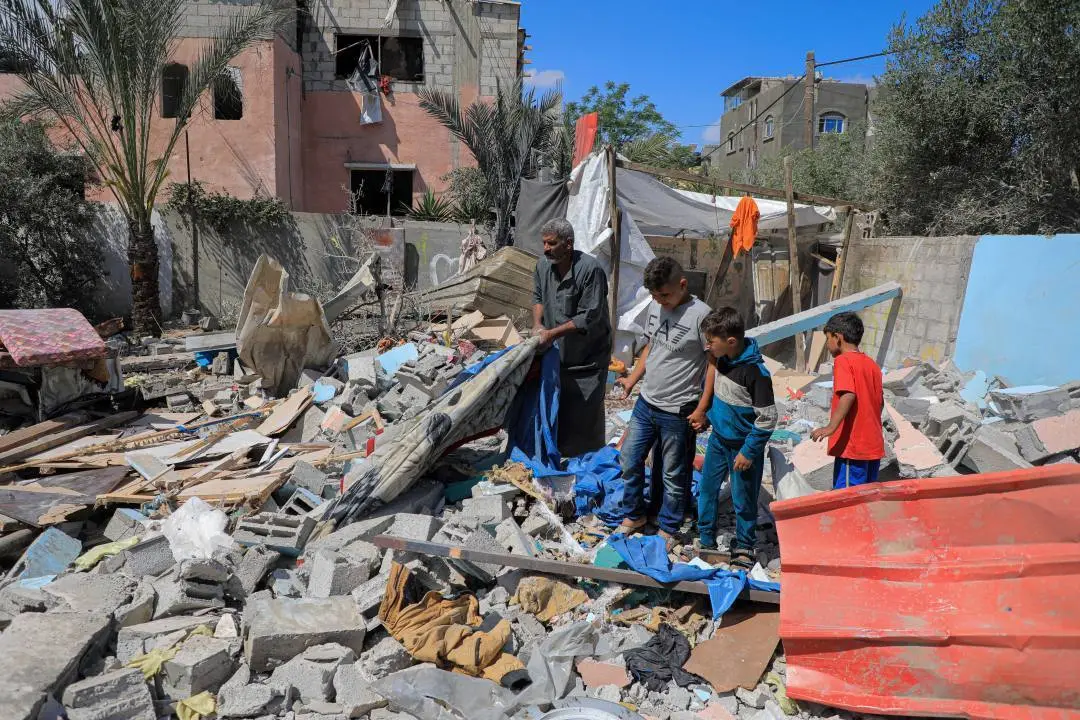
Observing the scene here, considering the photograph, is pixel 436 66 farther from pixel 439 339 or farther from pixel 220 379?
pixel 220 379

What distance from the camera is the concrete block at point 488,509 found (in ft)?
13.5

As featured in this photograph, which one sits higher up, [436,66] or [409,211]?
[436,66]

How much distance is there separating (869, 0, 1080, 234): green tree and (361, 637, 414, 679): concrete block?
926cm

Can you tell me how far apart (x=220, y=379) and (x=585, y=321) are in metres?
4.73

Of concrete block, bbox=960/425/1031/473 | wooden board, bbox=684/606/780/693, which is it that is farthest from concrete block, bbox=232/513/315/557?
concrete block, bbox=960/425/1031/473

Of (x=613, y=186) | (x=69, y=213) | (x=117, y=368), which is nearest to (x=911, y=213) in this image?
(x=613, y=186)

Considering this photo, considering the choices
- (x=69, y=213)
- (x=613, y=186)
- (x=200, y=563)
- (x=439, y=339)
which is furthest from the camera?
(x=69, y=213)

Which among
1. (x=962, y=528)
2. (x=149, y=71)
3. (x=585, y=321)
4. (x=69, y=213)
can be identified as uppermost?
(x=149, y=71)

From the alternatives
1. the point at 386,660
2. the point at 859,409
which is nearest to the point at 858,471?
the point at 859,409

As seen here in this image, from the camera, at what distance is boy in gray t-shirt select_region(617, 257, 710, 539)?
3.82 metres

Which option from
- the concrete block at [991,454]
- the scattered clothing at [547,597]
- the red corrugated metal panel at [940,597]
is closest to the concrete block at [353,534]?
the scattered clothing at [547,597]

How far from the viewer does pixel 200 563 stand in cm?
339

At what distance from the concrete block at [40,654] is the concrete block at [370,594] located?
1.11m

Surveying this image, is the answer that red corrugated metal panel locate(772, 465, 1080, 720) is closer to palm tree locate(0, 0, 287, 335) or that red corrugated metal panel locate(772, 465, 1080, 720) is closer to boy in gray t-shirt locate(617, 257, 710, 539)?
boy in gray t-shirt locate(617, 257, 710, 539)
